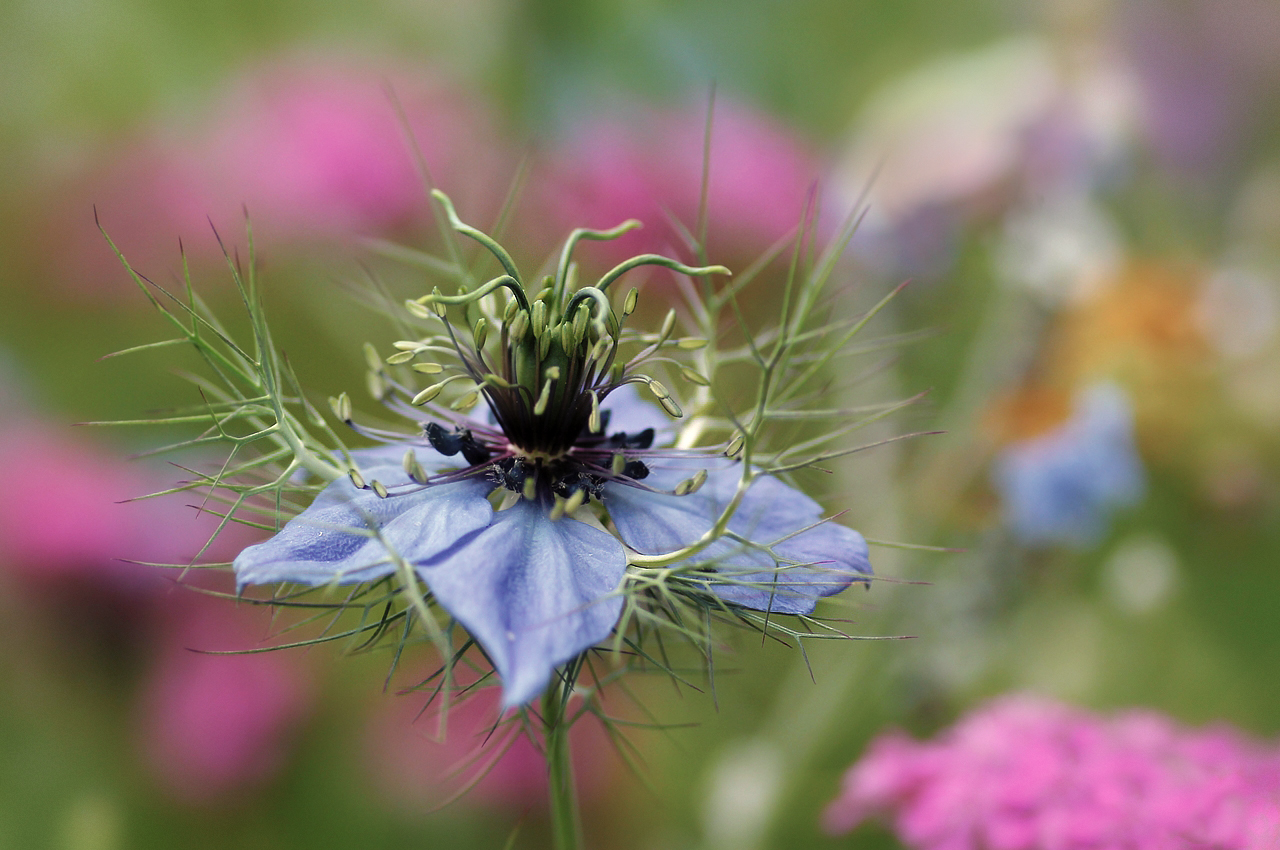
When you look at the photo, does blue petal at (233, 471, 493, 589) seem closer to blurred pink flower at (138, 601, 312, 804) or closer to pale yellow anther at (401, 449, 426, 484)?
pale yellow anther at (401, 449, 426, 484)

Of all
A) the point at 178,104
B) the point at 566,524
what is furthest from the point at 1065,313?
the point at 178,104

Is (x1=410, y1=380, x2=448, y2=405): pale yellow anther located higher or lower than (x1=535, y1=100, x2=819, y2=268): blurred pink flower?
higher

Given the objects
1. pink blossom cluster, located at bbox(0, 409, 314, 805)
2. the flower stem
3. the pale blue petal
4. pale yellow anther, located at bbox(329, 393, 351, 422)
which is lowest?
pink blossom cluster, located at bbox(0, 409, 314, 805)

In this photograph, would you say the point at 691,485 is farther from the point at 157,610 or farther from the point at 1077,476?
the point at 157,610

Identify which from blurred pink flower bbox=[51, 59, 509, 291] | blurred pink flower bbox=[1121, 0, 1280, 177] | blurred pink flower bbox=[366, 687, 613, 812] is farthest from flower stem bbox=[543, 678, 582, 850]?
blurred pink flower bbox=[1121, 0, 1280, 177]

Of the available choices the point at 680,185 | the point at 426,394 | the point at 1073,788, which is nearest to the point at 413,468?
the point at 426,394

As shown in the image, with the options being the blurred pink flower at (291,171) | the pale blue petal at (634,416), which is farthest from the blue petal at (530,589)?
the blurred pink flower at (291,171)
